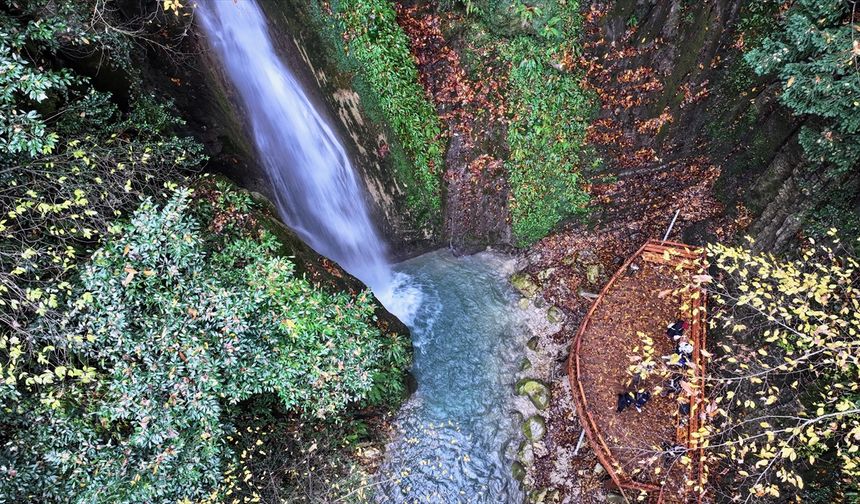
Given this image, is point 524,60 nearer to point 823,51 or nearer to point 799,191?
point 823,51

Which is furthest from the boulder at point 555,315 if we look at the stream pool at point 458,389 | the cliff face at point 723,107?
the cliff face at point 723,107

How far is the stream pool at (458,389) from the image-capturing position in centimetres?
878

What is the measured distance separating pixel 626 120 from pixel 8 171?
1035 centimetres

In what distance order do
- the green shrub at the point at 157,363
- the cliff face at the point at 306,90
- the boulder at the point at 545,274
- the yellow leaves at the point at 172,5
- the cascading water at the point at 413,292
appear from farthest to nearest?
the boulder at the point at 545,274 < the cascading water at the point at 413,292 < the cliff face at the point at 306,90 < the yellow leaves at the point at 172,5 < the green shrub at the point at 157,363


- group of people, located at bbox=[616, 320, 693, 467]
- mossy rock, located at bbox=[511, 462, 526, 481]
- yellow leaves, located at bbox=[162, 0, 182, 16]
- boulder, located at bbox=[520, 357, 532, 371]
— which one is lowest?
mossy rock, located at bbox=[511, 462, 526, 481]

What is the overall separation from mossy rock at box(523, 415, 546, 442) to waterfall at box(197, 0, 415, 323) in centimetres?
371

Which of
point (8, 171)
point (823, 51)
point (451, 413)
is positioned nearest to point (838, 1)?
point (823, 51)

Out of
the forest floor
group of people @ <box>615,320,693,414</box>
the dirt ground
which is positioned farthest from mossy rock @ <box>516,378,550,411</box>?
group of people @ <box>615,320,693,414</box>

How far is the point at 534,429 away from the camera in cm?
942

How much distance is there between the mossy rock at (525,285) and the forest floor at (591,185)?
148 mm

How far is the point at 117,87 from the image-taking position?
641 centimetres

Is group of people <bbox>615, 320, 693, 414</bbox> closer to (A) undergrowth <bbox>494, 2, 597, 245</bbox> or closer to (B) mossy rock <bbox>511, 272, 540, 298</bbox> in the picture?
(B) mossy rock <bbox>511, 272, 540, 298</bbox>

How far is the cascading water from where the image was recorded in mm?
8484

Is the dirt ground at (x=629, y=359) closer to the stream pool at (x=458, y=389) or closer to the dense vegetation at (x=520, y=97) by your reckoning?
the stream pool at (x=458, y=389)
